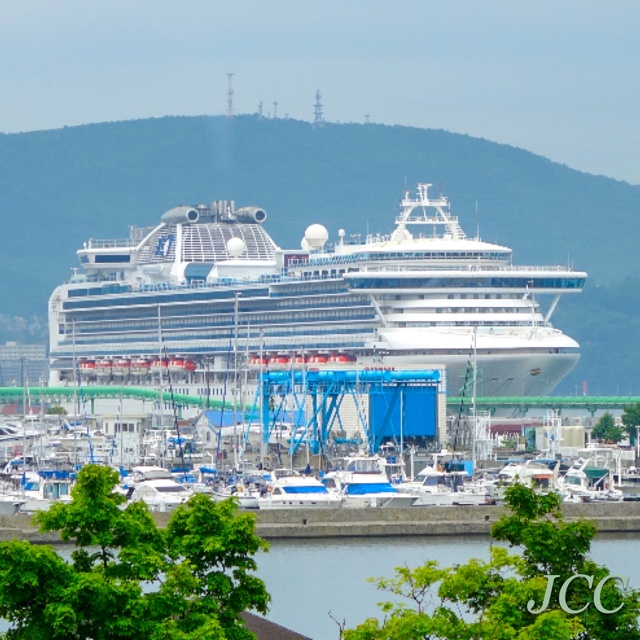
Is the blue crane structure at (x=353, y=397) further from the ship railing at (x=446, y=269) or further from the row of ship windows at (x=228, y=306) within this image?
the row of ship windows at (x=228, y=306)

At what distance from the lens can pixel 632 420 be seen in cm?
9012

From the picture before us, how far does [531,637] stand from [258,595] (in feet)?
10.7

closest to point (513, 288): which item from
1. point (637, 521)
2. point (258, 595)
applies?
point (637, 521)

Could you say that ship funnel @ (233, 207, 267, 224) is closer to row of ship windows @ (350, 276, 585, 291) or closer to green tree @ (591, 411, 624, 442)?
row of ship windows @ (350, 276, 585, 291)

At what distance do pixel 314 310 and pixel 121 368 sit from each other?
1240cm

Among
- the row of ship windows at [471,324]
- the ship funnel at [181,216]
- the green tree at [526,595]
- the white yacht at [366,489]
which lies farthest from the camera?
the ship funnel at [181,216]

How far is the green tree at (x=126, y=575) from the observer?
24.1 m

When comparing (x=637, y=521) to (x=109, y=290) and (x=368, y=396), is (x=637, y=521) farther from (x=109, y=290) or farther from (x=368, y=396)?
(x=109, y=290)

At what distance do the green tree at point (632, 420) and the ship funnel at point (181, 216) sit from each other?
46.7 meters

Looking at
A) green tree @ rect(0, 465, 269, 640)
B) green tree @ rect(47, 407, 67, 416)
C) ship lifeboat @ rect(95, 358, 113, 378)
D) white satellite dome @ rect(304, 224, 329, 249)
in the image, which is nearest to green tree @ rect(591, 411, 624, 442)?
green tree @ rect(47, 407, 67, 416)

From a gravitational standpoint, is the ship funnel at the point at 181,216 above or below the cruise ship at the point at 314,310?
above

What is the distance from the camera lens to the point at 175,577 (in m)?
25.1

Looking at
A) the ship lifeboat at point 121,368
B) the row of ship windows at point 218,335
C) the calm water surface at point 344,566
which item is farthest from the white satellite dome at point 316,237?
the calm water surface at point 344,566

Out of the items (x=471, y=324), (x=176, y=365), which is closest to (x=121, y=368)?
(x=176, y=365)
